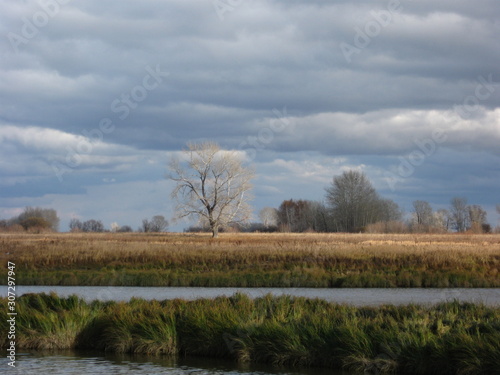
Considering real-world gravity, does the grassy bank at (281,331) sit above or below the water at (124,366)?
above

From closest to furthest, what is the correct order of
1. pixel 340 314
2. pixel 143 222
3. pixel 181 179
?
1. pixel 340 314
2. pixel 181 179
3. pixel 143 222

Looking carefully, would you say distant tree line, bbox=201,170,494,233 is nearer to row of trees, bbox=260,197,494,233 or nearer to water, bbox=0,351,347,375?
row of trees, bbox=260,197,494,233

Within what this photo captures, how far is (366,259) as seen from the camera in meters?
37.7

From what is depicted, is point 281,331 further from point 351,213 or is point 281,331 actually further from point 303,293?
point 351,213

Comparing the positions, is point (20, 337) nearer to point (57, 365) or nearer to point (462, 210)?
point (57, 365)

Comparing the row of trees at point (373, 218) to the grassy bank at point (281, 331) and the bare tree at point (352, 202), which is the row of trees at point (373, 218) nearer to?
the bare tree at point (352, 202)

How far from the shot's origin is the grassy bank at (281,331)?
1392cm

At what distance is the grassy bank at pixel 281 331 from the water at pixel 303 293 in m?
6.65

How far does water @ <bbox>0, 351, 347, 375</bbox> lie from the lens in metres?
14.4

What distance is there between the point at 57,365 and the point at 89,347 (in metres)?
2.32

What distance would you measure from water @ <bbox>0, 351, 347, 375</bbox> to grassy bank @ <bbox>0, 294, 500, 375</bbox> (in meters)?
0.42

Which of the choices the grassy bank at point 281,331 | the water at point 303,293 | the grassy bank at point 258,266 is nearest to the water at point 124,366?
the grassy bank at point 281,331

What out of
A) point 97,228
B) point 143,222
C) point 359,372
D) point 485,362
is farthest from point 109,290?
point 97,228

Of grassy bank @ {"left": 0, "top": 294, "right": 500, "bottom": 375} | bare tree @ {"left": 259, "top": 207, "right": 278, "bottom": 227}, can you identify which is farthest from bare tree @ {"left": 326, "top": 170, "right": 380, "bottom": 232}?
grassy bank @ {"left": 0, "top": 294, "right": 500, "bottom": 375}
